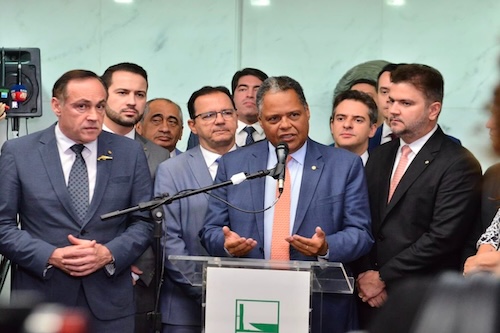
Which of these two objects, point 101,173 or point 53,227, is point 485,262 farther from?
point 53,227

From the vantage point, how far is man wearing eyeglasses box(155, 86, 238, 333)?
4.80 m

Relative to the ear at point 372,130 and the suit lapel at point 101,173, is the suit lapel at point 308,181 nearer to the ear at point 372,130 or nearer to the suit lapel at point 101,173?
the suit lapel at point 101,173

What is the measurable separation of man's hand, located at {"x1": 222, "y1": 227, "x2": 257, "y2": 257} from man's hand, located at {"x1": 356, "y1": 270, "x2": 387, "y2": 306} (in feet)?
2.66

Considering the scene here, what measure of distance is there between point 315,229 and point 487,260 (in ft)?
3.11

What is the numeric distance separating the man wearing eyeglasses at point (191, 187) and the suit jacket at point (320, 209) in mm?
222

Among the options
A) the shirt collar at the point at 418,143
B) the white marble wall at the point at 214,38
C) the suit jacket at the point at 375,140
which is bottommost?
the shirt collar at the point at 418,143

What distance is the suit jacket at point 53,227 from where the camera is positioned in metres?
4.51

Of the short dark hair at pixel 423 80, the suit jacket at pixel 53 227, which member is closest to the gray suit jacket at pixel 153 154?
the suit jacket at pixel 53 227

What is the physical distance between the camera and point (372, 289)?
15.6ft

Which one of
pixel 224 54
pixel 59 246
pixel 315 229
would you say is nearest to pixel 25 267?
pixel 59 246

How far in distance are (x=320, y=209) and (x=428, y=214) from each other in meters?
0.59

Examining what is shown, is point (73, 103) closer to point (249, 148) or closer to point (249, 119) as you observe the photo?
point (249, 148)

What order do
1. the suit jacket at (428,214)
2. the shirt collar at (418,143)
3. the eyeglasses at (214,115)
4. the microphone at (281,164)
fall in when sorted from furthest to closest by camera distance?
the eyeglasses at (214,115)
the shirt collar at (418,143)
the suit jacket at (428,214)
the microphone at (281,164)

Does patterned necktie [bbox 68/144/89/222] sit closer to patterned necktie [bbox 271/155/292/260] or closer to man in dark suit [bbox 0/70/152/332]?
man in dark suit [bbox 0/70/152/332]
